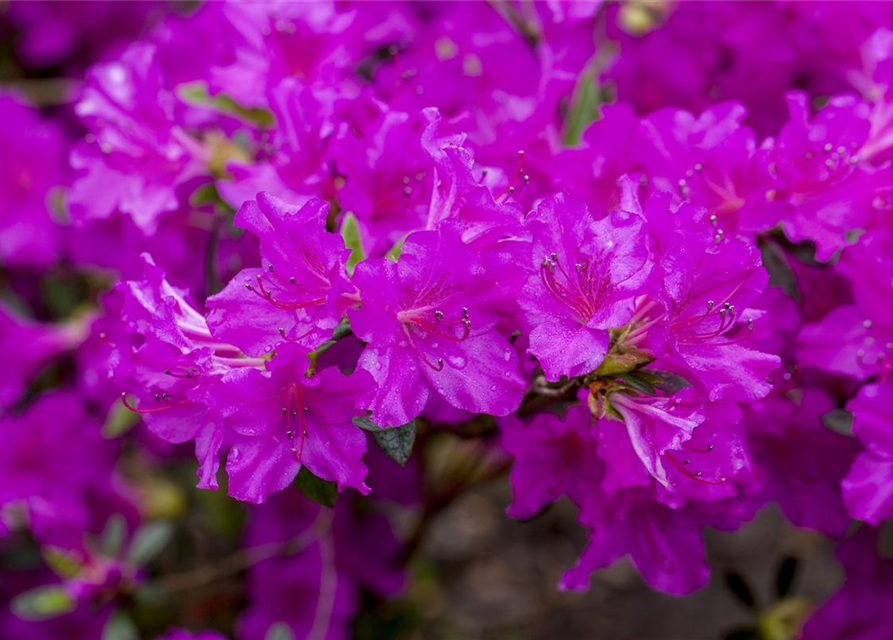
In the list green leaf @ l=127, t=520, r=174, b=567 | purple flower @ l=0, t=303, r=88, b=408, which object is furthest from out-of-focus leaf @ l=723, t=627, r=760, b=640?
purple flower @ l=0, t=303, r=88, b=408

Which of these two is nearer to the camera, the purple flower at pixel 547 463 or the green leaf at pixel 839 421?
the purple flower at pixel 547 463

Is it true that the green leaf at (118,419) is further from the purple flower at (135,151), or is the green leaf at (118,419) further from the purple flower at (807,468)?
the purple flower at (807,468)

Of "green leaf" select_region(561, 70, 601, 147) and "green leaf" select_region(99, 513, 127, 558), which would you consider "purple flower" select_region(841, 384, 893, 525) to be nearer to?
"green leaf" select_region(561, 70, 601, 147)

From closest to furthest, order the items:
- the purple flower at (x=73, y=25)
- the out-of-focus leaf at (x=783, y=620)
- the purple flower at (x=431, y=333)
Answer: the purple flower at (x=431, y=333) → the out-of-focus leaf at (x=783, y=620) → the purple flower at (x=73, y=25)

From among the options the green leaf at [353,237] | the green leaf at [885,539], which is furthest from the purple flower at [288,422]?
the green leaf at [885,539]

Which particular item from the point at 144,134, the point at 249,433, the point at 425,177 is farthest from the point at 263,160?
the point at 249,433

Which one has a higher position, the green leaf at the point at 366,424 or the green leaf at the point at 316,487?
the green leaf at the point at 366,424

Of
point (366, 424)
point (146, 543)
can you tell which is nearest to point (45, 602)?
point (146, 543)

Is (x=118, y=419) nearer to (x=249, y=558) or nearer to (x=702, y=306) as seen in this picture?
(x=249, y=558)
